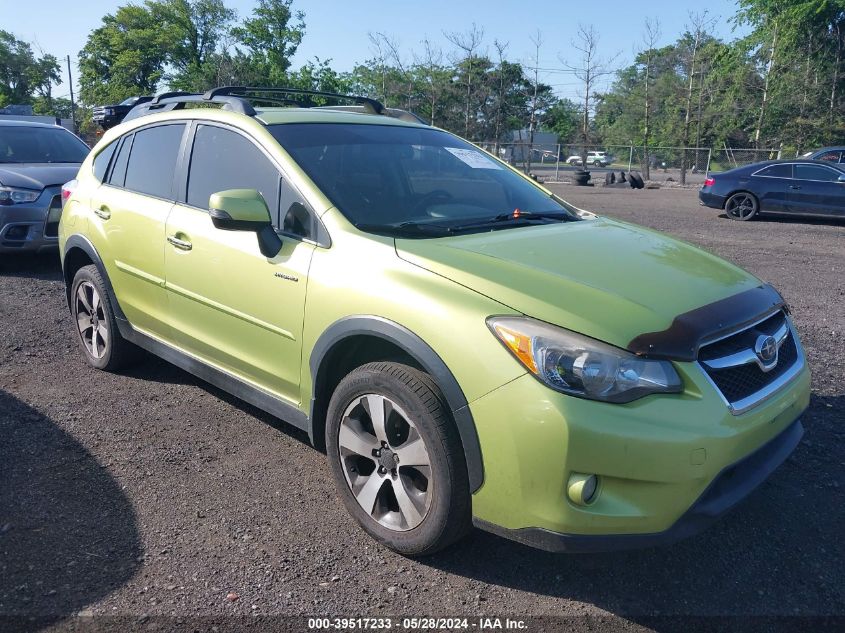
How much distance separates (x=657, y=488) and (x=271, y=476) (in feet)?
6.45

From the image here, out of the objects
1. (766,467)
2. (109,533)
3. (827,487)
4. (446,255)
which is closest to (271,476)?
(109,533)

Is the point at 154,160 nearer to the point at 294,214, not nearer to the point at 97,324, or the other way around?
the point at 97,324

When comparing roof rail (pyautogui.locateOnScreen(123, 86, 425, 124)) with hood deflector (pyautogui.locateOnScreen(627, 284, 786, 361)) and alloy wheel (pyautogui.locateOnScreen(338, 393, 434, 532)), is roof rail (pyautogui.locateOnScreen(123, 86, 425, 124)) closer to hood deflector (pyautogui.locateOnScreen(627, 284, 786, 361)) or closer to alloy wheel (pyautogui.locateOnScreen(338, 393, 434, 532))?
alloy wheel (pyautogui.locateOnScreen(338, 393, 434, 532))

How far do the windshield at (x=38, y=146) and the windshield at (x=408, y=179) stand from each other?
6795 millimetres

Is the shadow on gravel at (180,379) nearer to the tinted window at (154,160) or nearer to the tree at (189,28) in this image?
the tinted window at (154,160)

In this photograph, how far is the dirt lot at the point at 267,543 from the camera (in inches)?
105

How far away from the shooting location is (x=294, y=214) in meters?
3.36

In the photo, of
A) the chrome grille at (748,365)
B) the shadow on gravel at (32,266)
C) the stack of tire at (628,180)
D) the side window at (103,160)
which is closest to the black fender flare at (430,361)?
the chrome grille at (748,365)

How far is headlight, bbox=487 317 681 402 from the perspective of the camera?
239 cm

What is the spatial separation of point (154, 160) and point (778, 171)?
1474 centimetres

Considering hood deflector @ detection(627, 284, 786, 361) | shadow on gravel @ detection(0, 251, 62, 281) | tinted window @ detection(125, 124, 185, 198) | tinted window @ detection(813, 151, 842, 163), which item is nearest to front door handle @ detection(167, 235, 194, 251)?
tinted window @ detection(125, 124, 185, 198)

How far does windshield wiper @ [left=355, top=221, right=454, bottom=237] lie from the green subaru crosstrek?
15mm

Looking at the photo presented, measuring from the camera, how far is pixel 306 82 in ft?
171

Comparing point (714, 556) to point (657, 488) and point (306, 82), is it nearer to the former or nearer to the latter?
point (657, 488)
